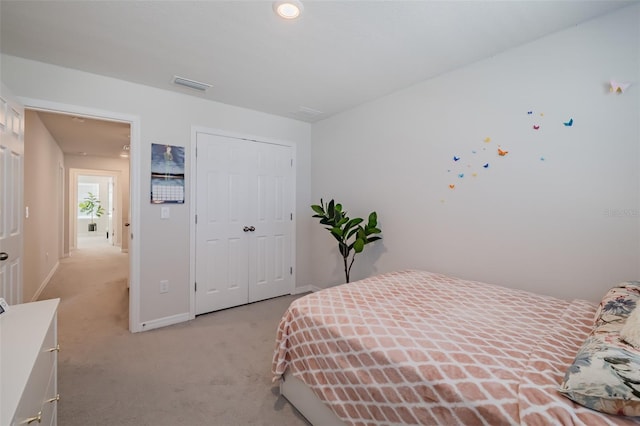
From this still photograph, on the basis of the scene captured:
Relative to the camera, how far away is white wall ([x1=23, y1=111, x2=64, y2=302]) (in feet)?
11.4

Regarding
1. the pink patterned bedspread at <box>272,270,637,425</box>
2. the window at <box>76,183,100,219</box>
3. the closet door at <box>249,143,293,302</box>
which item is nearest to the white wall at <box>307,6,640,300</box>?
the pink patterned bedspread at <box>272,270,637,425</box>

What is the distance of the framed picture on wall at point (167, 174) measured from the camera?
2889 mm

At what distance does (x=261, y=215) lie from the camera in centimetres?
369

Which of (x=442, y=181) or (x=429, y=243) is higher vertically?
(x=442, y=181)

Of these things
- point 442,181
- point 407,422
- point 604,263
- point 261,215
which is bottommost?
point 407,422

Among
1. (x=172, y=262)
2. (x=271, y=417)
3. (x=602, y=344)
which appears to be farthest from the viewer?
(x=172, y=262)

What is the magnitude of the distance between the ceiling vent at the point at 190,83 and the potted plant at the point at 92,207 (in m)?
10.8

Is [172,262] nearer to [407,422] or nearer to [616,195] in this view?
[407,422]

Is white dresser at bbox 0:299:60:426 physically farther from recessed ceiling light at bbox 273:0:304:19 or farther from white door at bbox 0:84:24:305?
recessed ceiling light at bbox 273:0:304:19

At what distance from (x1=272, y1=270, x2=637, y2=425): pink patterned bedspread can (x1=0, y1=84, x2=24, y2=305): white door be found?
6.44 feet

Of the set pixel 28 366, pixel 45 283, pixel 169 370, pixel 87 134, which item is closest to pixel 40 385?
pixel 28 366

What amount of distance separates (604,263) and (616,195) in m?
0.42

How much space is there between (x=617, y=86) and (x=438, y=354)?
194cm

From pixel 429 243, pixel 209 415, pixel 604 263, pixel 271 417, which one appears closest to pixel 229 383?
pixel 209 415
